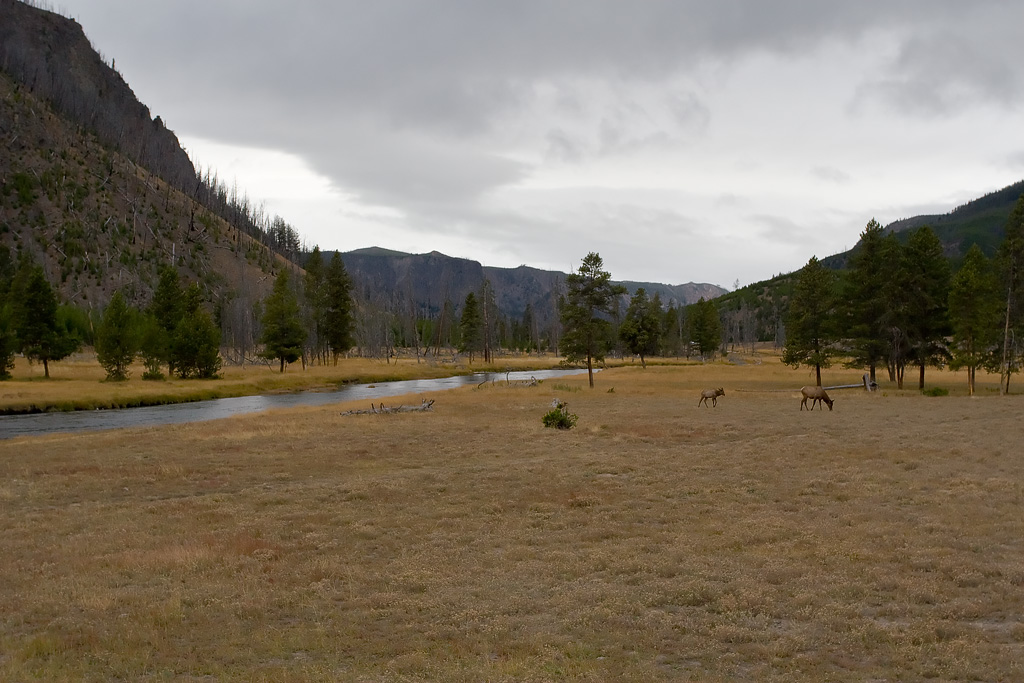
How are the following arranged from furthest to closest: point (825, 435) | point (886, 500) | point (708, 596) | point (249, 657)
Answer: point (825, 435)
point (886, 500)
point (708, 596)
point (249, 657)

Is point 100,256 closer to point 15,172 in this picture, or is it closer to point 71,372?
point 15,172

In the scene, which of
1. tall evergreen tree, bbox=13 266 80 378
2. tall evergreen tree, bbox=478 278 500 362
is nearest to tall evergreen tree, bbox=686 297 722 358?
tall evergreen tree, bbox=478 278 500 362

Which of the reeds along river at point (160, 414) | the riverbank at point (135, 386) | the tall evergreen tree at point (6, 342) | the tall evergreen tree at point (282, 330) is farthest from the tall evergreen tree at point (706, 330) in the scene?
the tall evergreen tree at point (6, 342)

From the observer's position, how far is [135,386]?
62062 mm

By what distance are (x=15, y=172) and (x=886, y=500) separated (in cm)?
20025

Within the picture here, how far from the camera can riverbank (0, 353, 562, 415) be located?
166ft

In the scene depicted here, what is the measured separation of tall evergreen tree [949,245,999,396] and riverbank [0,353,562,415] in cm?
5794

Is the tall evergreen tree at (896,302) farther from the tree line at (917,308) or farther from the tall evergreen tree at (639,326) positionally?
the tall evergreen tree at (639,326)

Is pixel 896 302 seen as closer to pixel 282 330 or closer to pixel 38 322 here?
pixel 282 330

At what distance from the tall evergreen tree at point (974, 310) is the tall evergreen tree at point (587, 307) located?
26749mm

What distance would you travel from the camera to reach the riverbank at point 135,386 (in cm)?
→ 5059

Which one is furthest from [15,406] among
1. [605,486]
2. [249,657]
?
[249,657]

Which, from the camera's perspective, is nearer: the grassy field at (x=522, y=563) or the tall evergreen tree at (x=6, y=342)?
the grassy field at (x=522, y=563)

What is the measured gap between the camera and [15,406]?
155ft
